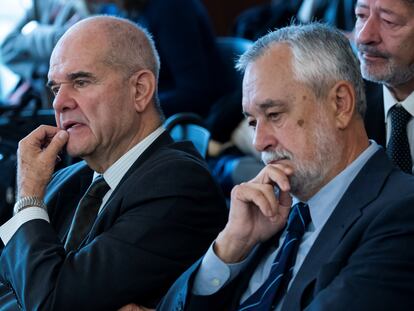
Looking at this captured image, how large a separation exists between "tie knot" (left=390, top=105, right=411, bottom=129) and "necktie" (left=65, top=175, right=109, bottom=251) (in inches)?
31.8

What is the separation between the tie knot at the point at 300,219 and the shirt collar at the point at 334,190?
0.04m

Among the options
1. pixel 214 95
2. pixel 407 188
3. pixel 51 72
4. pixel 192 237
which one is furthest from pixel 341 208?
pixel 214 95

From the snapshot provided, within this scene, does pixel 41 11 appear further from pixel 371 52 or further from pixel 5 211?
pixel 371 52

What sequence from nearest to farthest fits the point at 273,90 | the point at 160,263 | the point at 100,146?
the point at 273,90, the point at 160,263, the point at 100,146

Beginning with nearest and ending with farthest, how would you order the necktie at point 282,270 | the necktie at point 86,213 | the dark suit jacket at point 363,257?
the dark suit jacket at point 363,257 → the necktie at point 282,270 → the necktie at point 86,213

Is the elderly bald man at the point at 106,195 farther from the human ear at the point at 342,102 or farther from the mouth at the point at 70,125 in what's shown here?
the human ear at the point at 342,102

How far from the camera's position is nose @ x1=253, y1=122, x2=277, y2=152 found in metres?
1.84

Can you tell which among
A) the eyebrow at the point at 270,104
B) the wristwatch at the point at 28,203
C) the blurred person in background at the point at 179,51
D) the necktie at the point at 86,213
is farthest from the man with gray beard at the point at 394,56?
the blurred person in background at the point at 179,51

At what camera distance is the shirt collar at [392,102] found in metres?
2.33

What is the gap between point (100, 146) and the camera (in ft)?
7.29

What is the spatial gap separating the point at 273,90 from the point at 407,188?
0.36 m

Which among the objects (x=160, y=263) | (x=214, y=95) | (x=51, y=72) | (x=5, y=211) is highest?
(x=51, y=72)

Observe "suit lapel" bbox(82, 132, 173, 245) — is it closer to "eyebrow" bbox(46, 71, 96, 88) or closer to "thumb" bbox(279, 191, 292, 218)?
"eyebrow" bbox(46, 71, 96, 88)

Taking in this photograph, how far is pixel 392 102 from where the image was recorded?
2.38 meters
